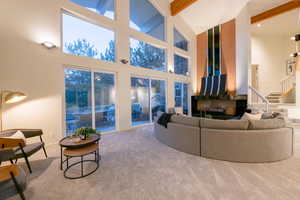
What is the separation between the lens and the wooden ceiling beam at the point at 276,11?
17.8 feet

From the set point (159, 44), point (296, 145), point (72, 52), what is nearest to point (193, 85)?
point (159, 44)

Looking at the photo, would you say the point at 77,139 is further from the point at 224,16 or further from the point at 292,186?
the point at 224,16

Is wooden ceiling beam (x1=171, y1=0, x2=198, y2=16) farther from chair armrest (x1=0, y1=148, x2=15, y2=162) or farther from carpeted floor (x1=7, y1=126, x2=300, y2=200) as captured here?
chair armrest (x1=0, y1=148, x2=15, y2=162)

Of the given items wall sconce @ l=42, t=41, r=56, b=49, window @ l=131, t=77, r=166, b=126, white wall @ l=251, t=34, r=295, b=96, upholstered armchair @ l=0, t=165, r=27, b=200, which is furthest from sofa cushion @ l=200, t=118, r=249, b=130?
white wall @ l=251, t=34, r=295, b=96

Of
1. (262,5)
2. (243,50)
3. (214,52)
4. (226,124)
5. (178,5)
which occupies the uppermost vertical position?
Result: (178,5)

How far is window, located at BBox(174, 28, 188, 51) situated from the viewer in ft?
23.1

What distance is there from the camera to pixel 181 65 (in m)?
7.44

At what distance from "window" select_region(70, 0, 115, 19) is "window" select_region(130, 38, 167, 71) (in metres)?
1.11

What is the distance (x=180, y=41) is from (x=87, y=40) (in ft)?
16.7

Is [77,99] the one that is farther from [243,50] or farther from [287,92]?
[287,92]

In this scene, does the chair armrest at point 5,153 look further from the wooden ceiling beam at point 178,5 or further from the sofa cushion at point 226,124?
the wooden ceiling beam at point 178,5

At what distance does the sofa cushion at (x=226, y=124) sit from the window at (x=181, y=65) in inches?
187

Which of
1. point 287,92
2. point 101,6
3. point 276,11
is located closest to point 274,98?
point 287,92

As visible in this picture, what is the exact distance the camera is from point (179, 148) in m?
2.92
